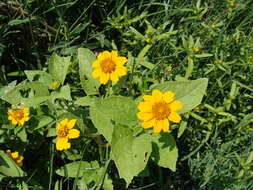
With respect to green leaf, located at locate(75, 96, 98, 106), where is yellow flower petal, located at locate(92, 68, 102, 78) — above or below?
above

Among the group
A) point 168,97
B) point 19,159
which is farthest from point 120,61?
point 19,159

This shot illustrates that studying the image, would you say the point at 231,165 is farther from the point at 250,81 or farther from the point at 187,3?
the point at 187,3

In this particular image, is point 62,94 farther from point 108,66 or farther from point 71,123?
point 108,66

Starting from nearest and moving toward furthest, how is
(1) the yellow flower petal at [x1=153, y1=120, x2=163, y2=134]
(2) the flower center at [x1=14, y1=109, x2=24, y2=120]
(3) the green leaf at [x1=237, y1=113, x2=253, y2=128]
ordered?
(1) the yellow flower petal at [x1=153, y1=120, x2=163, y2=134]
(2) the flower center at [x1=14, y1=109, x2=24, y2=120]
(3) the green leaf at [x1=237, y1=113, x2=253, y2=128]

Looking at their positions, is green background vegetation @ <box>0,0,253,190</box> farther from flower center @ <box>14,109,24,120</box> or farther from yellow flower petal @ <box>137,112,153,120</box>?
yellow flower petal @ <box>137,112,153,120</box>

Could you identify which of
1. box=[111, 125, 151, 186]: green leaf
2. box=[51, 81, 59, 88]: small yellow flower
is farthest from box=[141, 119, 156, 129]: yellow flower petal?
box=[51, 81, 59, 88]: small yellow flower

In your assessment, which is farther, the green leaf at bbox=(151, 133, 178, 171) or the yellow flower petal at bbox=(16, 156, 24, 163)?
the yellow flower petal at bbox=(16, 156, 24, 163)
